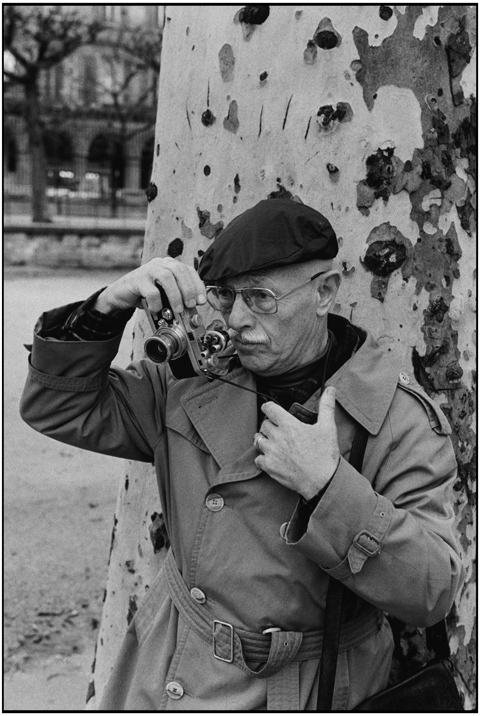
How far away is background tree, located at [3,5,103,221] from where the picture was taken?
22.9m

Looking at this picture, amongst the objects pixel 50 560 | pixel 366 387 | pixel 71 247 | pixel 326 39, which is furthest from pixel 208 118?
pixel 71 247

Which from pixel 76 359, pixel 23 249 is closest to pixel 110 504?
pixel 76 359

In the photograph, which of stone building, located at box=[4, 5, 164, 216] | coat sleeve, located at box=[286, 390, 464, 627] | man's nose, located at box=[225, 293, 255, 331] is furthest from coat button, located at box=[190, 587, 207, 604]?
stone building, located at box=[4, 5, 164, 216]

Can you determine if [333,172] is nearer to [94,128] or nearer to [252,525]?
[252,525]

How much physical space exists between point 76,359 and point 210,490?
448 mm

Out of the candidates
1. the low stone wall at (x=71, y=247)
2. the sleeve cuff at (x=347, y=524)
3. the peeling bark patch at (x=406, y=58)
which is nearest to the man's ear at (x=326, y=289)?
the sleeve cuff at (x=347, y=524)

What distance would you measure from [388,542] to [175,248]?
1.40 metres

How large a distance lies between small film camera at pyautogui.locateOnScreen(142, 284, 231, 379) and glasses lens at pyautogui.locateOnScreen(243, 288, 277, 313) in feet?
A: 0.32

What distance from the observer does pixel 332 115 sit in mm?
2635

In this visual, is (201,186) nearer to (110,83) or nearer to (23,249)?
(23,249)

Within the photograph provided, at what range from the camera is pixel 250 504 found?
82.7 inches

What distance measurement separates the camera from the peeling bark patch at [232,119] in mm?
2770

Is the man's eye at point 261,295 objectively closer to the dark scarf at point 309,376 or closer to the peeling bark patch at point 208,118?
the dark scarf at point 309,376

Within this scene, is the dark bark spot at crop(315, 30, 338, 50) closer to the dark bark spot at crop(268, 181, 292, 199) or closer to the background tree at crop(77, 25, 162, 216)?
the dark bark spot at crop(268, 181, 292, 199)
